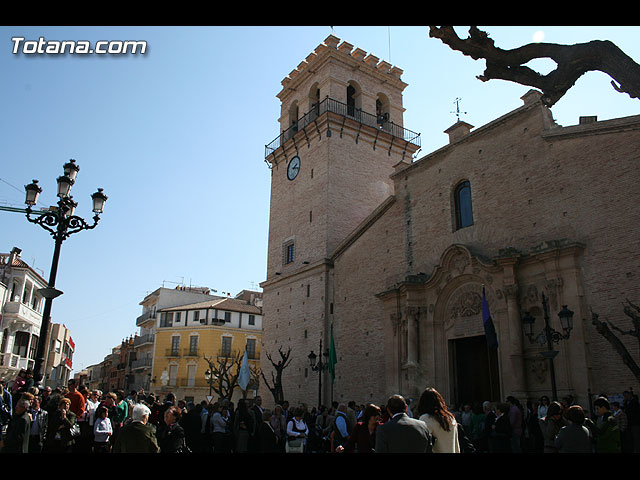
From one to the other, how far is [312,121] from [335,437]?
20.8m

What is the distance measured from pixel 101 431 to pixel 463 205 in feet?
46.9

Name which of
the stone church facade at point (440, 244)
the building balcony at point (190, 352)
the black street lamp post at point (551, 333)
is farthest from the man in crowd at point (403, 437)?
the building balcony at point (190, 352)

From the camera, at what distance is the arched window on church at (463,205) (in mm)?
18906

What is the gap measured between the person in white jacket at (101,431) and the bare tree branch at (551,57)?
7197 millimetres

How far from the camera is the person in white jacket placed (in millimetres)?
8438

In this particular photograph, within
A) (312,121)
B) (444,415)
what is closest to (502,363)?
(444,415)

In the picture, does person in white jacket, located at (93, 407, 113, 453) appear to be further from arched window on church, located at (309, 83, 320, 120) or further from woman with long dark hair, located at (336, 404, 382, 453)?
arched window on church, located at (309, 83, 320, 120)

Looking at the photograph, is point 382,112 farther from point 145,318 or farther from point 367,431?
point 145,318

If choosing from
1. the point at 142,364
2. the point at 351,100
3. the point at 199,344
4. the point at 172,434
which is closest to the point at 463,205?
the point at 351,100

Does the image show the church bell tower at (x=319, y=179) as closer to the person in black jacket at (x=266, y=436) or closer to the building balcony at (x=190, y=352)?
the person in black jacket at (x=266, y=436)

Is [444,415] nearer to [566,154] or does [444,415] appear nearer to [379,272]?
[566,154]

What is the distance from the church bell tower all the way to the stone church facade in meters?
0.08

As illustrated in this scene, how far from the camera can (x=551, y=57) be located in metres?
6.25
